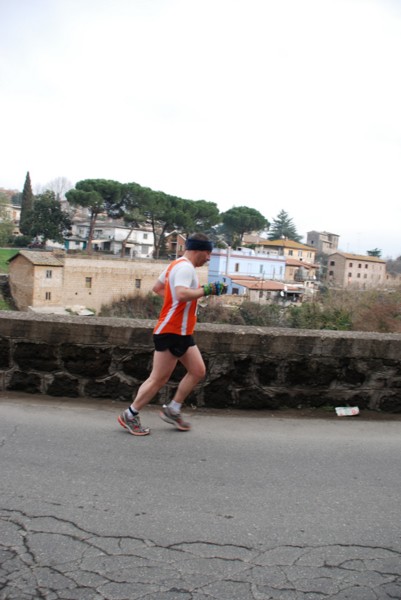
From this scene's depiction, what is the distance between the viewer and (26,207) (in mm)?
92312

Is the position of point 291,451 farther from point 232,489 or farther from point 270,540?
point 270,540

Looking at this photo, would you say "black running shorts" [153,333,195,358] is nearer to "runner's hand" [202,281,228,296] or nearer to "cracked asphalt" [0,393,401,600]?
"runner's hand" [202,281,228,296]

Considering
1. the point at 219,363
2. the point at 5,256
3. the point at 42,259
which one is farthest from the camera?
the point at 5,256

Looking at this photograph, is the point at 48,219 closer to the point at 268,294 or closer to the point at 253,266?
the point at 253,266

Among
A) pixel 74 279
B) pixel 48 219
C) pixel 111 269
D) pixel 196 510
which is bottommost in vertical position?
pixel 74 279

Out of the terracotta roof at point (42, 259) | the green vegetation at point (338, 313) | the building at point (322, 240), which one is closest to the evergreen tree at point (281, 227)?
the building at point (322, 240)

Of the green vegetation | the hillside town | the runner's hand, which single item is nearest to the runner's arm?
the runner's hand

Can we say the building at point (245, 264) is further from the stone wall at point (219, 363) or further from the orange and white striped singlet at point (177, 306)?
the orange and white striped singlet at point (177, 306)

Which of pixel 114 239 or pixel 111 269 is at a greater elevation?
pixel 114 239

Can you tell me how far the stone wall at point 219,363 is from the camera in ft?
18.0

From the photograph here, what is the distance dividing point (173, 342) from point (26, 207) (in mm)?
93390

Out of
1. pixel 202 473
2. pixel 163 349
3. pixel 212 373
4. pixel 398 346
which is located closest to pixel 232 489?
pixel 202 473

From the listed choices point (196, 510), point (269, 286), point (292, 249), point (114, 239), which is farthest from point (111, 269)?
point (196, 510)

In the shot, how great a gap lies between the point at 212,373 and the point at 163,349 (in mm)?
988
